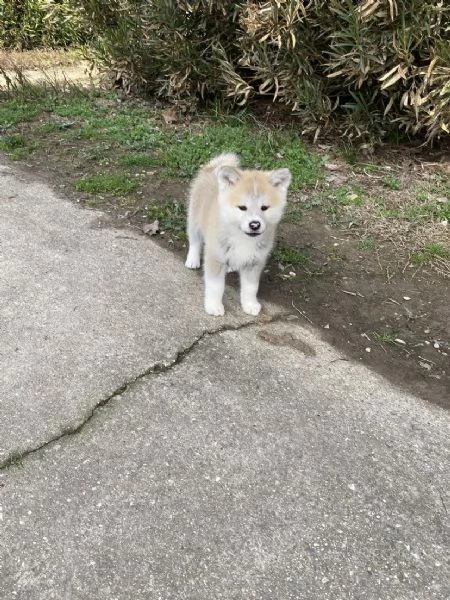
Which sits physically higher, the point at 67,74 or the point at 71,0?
the point at 71,0

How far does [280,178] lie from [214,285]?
2.80 ft

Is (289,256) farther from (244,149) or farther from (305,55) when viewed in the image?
(305,55)

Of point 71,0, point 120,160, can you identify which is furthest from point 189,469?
point 71,0

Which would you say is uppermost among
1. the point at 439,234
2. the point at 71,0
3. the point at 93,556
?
the point at 71,0

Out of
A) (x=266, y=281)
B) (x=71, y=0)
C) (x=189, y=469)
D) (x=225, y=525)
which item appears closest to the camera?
(x=225, y=525)

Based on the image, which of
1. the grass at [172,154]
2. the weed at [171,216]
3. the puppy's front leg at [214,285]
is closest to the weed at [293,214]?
the grass at [172,154]

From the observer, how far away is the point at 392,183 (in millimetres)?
5262

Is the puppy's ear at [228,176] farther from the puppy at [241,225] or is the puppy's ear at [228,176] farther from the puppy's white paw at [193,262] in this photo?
the puppy's white paw at [193,262]

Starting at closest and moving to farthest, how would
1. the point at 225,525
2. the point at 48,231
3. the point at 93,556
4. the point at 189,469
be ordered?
the point at 93,556 < the point at 225,525 < the point at 189,469 < the point at 48,231

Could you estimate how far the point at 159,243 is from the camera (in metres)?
4.51

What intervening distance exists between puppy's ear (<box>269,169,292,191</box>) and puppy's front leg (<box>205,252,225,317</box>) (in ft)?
2.16

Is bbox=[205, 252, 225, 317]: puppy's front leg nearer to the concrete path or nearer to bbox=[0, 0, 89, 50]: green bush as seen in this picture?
the concrete path

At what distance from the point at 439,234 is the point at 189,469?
10.7 ft

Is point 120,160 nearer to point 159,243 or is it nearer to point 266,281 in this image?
point 159,243
